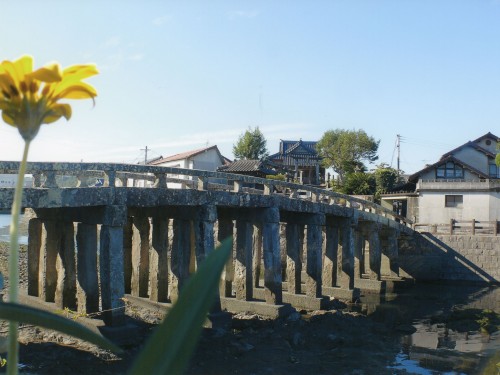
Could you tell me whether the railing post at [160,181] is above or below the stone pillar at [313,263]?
above

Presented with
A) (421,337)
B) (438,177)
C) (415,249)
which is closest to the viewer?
(421,337)

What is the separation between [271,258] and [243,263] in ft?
2.46

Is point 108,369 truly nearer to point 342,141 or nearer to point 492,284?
point 492,284

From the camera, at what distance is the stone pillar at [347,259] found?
18203 millimetres

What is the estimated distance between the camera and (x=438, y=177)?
34375 mm

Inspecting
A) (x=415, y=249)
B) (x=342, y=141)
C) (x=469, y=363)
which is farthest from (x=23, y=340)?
(x=342, y=141)

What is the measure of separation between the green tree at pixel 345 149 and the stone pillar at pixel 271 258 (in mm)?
33047

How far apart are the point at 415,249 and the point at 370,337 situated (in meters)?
14.0

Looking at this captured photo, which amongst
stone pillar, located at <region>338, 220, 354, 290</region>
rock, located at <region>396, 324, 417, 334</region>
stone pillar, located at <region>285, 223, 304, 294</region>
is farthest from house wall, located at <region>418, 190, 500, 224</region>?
rock, located at <region>396, 324, 417, 334</region>

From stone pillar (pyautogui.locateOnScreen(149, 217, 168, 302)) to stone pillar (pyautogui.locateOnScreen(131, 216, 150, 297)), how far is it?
74 cm

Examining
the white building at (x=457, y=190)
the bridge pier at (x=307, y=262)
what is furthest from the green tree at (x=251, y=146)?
the bridge pier at (x=307, y=262)

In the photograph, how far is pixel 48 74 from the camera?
1056 mm

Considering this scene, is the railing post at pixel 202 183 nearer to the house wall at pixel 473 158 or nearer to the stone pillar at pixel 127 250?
the stone pillar at pixel 127 250

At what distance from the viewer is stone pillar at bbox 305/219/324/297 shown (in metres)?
15.7
